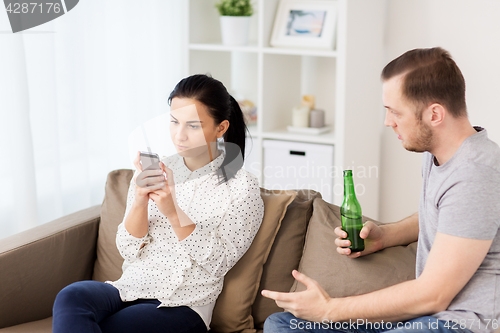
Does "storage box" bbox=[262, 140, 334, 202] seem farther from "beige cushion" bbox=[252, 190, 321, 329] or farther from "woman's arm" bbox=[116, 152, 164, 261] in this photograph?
"woman's arm" bbox=[116, 152, 164, 261]

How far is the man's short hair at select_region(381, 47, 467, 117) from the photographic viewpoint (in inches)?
47.7

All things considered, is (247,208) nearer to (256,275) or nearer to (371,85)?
(256,275)

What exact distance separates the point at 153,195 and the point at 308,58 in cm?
178

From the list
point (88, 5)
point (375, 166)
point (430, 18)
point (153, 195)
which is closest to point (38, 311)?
point (153, 195)

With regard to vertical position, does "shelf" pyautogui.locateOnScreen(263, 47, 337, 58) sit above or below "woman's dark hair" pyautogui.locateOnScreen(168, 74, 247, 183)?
above

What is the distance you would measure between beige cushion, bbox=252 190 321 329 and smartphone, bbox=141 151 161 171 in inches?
18.3

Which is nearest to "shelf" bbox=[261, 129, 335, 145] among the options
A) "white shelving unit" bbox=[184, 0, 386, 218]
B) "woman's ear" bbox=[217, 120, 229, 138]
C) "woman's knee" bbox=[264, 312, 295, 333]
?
"white shelving unit" bbox=[184, 0, 386, 218]

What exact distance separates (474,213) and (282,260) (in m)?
0.67

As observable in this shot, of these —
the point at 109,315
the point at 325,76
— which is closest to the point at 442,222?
the point at 109,315

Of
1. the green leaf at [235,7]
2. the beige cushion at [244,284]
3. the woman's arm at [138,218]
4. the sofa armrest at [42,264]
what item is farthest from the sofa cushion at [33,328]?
the green leaf at [235,7]

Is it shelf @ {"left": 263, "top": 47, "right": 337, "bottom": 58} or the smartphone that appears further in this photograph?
shelf @ {"left": 263, "top": 47, "right": 337, "bottom": 58}

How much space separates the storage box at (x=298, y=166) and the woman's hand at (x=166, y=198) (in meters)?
1.30

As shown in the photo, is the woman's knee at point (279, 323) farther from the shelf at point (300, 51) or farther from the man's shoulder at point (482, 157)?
the shelf at point (300, 51)

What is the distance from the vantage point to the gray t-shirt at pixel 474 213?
3.71ft
